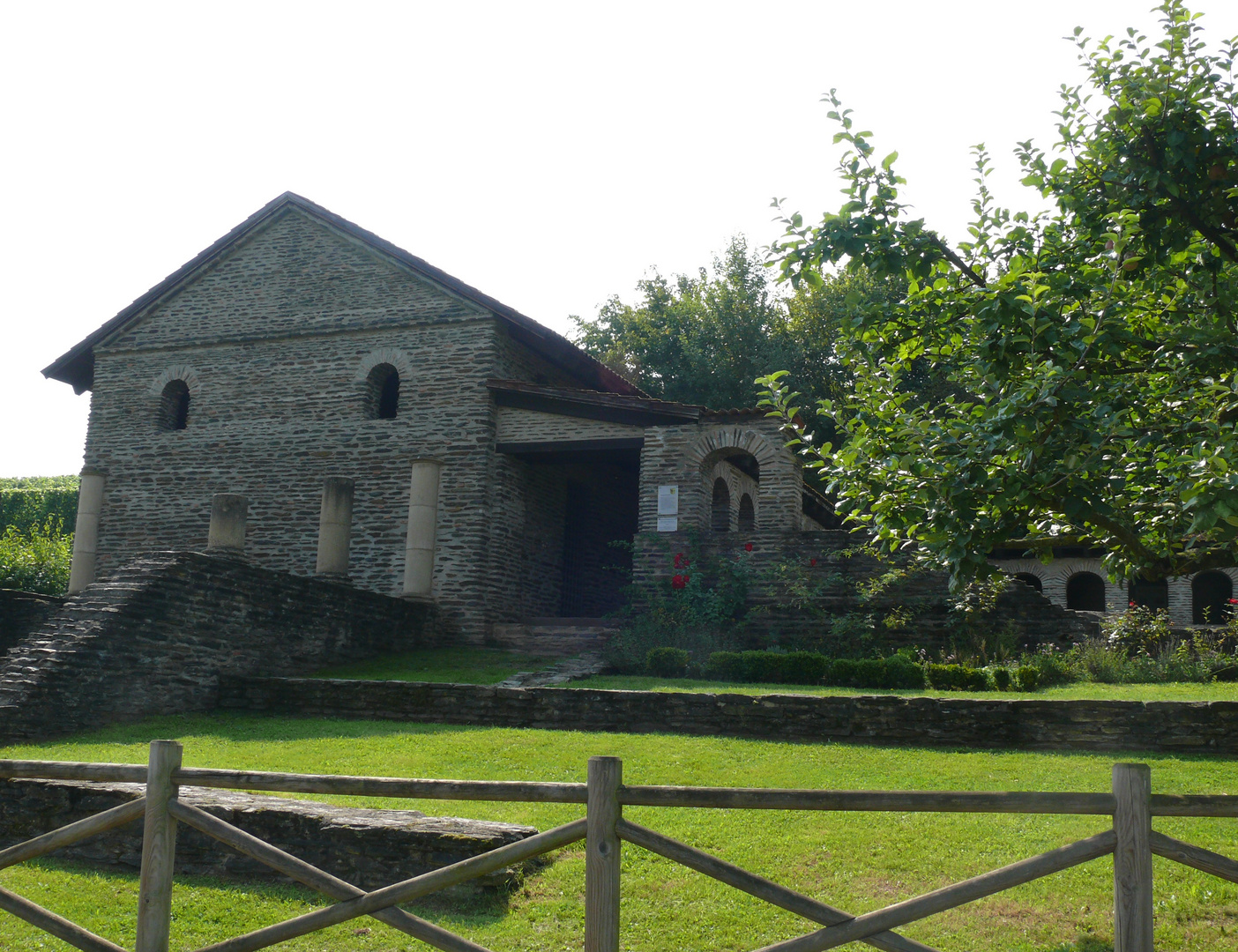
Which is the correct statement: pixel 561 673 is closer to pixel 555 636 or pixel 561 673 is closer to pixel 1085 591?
pixel 555 636

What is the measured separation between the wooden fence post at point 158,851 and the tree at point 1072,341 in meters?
3.86

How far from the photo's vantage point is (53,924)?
464 cm

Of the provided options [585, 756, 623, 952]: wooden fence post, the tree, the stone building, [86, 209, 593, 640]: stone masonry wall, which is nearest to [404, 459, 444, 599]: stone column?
the stone building

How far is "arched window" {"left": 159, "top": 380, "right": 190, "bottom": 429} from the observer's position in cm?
2073

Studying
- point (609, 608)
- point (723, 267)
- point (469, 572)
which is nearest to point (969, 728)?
point (469, 572)

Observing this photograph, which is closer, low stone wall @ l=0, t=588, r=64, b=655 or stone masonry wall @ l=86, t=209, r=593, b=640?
low stone wall @ l=0, t=588, r=64, b=655

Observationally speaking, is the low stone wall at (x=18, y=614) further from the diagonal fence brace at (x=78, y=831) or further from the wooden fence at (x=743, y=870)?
the wooden fence at (x=743, y=870)

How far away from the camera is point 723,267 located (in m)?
37.8

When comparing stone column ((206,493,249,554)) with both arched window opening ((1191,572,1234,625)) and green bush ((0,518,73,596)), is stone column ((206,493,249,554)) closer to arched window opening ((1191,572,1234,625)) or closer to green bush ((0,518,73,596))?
green bush ((0,518,73,596))

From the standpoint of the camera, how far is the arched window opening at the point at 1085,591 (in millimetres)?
26391

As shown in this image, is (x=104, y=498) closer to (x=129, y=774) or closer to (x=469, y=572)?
(x=469, y=572)

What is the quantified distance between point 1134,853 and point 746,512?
19327 mm

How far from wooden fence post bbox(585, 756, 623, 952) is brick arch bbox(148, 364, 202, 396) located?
1878 cm

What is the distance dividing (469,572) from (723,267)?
23000mm
